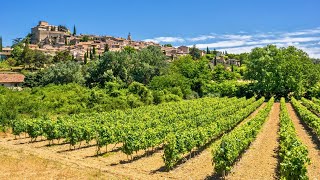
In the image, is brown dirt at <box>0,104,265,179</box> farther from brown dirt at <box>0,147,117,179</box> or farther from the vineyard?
brown dirt at <box>0,147,117,179</box>

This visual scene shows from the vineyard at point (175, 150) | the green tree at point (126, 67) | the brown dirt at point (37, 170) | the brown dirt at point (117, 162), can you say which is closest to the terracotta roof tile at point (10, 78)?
the green tree at point (126, 67)

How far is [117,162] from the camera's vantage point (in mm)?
17812

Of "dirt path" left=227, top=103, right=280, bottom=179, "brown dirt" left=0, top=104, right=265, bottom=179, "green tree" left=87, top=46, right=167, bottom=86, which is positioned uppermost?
"green tree" left=87, top=46, right=167, bottom=86

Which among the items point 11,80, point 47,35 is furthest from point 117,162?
point 47,35

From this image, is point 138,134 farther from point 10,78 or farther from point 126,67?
point 10,78

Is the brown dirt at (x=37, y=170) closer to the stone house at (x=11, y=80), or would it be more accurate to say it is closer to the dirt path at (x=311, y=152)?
the dirt path at (x=311, y=152)

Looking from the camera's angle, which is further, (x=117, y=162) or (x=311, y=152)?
(x=311, y=152)

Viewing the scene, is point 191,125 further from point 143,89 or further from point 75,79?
point 75,79

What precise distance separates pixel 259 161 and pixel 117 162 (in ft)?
24.1

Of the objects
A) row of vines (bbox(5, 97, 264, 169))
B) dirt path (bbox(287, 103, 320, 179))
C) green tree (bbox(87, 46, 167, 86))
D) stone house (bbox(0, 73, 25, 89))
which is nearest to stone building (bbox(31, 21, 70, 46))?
stone house (bbox(0, 73, 25, 89))

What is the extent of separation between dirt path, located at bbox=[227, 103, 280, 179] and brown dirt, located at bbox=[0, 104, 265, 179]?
1.44 meters

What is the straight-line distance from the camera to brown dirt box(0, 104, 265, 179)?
15.4 metres

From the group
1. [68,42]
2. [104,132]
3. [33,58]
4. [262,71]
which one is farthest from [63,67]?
[68,42]

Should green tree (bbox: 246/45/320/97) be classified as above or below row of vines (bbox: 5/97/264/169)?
above
